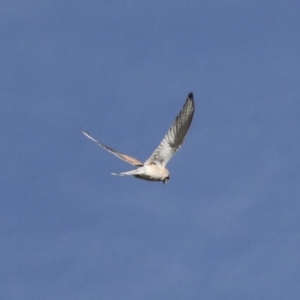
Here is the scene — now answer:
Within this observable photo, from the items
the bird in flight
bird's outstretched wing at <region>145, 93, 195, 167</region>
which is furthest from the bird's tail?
bird's outstretched wing at <region>145, 93, 195, 167</region>

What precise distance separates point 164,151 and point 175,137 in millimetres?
649

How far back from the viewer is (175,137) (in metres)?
35.9

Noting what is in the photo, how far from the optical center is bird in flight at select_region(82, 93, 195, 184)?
35.2 metres

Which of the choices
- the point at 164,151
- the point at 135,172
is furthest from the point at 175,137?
the point at 135,172

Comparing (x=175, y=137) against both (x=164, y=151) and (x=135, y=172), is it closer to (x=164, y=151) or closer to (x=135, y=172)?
(x=164, y=151)

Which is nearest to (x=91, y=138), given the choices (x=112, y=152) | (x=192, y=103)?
(x=112, y=152)

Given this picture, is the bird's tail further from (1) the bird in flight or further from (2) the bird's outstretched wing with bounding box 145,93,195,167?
(2) the bird's outstretched wing with bounding box 145,93,195,167

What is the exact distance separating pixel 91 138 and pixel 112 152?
0.76 m

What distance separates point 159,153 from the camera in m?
36.4

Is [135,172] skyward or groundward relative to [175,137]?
groundward

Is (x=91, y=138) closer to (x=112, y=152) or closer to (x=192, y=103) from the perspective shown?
(x=112, y=152)

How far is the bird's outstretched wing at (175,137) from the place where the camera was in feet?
115

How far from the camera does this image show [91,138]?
36.3 metres

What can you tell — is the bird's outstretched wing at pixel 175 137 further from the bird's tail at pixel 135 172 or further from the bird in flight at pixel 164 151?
the bird's tail at pixel 135 172
